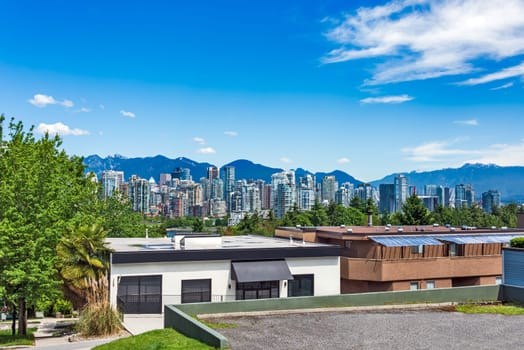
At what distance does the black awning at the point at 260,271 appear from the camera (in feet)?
94.9

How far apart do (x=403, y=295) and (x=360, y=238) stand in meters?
11.0

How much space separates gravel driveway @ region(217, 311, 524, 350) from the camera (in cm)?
1662

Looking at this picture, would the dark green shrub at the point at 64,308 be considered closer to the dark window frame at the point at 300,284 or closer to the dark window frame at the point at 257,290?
the dark window frame at the point at 257,290

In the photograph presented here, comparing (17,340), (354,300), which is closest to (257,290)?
(354,300)

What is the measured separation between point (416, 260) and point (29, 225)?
2360 cm

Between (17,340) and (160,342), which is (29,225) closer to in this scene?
(17,340)

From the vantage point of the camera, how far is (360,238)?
35188 millimetres

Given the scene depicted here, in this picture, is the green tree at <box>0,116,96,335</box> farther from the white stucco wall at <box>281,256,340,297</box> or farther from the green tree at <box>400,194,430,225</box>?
the green tree at <box>400,194,430,225</box>

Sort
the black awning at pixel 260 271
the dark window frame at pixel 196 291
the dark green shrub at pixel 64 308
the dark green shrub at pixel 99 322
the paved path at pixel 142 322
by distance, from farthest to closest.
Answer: the dark green shrub at pixel 64 308, the black awning at pixel 260 271, the dark window frame at pixel 196 291, the paved path at pixel 142 322, the dark green shrub at pixel 99 322

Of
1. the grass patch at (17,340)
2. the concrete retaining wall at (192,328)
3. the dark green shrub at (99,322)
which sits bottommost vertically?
the grass patch at (17,340)

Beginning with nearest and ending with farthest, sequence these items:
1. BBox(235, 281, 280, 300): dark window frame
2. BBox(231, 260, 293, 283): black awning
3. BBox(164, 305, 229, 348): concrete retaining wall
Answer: BBox(164, 305, 229, 348): concrete retaining wall, BBox(231, 260, 293, 283): black awning, BBox(235, 281, 280, 300): dark window frame

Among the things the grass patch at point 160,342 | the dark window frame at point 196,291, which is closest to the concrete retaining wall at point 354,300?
the grass patch at point 160,342

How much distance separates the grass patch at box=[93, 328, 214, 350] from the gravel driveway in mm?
1280

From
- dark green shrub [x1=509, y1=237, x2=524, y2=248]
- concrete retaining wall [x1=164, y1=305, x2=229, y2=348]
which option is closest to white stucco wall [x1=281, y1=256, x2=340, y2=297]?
dark green shrub [x1=509, y1=237, x2=524, y2=248]
